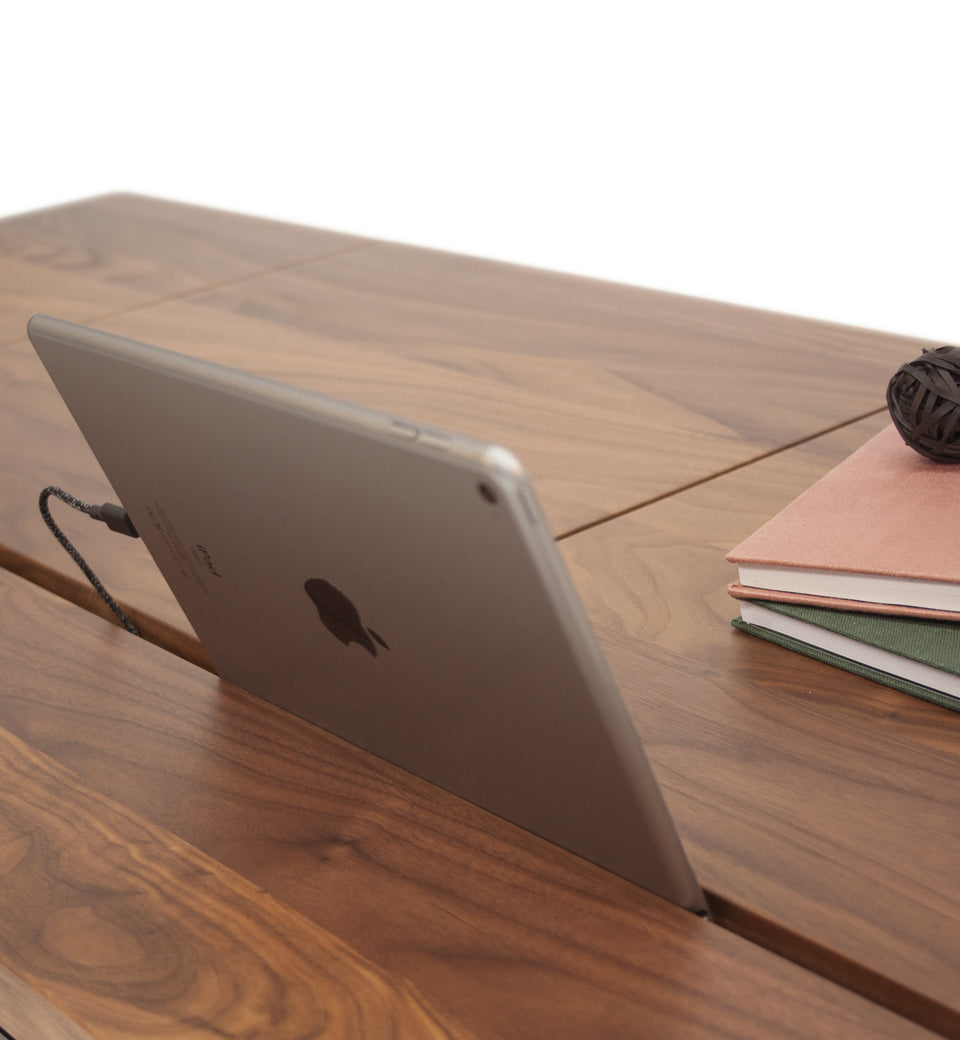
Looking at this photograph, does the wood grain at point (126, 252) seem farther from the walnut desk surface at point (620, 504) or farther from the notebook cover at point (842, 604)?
the notebook cover at point (842, 604)

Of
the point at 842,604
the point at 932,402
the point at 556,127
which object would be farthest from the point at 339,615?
the point at 556,127

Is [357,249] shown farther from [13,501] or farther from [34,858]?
[34,858]

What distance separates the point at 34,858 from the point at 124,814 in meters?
0.05

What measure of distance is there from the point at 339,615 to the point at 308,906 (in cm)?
→ 15

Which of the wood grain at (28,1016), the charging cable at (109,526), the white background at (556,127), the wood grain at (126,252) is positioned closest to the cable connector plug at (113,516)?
the charging cable at (109,526)

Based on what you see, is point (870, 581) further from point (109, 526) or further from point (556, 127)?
point (556, 127)

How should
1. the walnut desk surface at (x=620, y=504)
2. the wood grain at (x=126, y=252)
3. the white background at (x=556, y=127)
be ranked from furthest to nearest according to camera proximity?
the white background at (x=556, y=127), the wood grain at (x=126, y=252), the walnut desk surface at (x=620, y=504)

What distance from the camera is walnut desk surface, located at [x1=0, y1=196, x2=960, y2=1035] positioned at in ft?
2.15

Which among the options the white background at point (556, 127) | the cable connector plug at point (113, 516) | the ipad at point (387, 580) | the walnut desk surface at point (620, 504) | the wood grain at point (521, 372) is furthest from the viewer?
the white background at point (556, 127)

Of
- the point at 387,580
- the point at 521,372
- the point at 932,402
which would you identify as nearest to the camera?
the point at 387,580

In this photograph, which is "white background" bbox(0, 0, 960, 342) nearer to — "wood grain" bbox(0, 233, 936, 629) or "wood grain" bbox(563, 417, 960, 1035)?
"wood grain" bbox(0, 233, 936, 629)

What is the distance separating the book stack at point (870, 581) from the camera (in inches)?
30.9

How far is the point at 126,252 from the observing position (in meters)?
2.02

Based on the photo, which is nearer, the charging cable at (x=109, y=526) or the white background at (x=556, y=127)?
the charging cable at (x=109, y=526)
